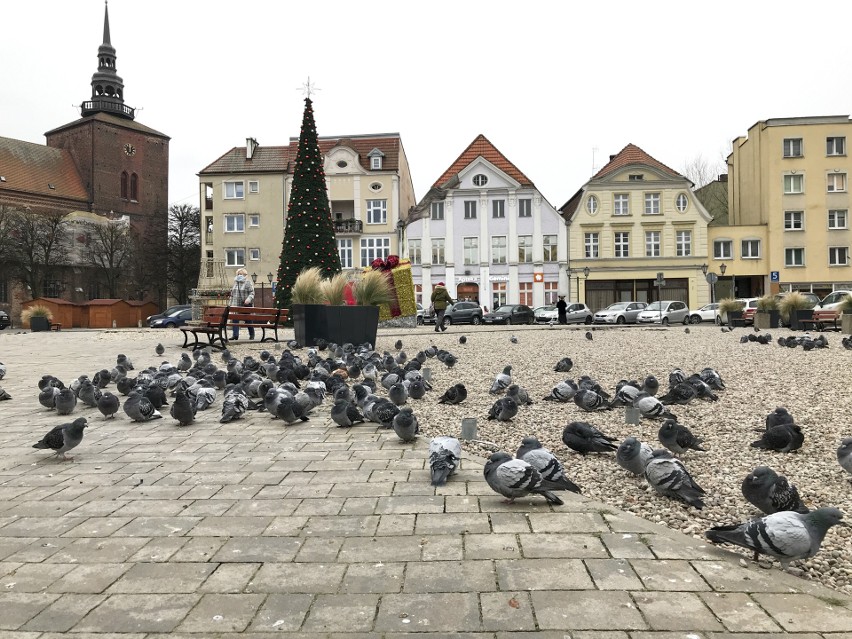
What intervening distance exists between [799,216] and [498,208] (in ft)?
72.5

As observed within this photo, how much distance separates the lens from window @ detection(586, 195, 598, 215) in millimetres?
46969

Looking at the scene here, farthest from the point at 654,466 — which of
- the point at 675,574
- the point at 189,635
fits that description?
the point at 189,635

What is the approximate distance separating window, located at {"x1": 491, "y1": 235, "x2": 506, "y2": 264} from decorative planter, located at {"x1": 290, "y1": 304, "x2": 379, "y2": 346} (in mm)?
34687

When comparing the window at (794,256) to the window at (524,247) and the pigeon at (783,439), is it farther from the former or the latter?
the pigeon at (783,439)

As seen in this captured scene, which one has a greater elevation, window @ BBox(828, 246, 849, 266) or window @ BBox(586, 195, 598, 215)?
window @ BBox(586, 195, 598, 215)

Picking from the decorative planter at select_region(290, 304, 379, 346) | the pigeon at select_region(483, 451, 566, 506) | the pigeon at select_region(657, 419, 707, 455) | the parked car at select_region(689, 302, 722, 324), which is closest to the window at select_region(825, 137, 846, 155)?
the parked car at select_region(689, 302, 722, 324)

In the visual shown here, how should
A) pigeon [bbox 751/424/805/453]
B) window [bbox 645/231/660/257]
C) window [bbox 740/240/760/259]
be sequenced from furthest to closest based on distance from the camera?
window [bbox 645/231/660/257] → window [bbox 740/240/760/259] → pigeon [bbox 751/424/805/453]

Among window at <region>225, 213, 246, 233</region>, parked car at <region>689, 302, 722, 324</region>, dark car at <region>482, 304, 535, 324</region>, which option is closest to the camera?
parked car at <region>689, 302, 722, 324</region>

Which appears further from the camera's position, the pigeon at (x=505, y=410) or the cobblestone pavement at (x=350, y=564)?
the pigeon at (x=505, y=410)

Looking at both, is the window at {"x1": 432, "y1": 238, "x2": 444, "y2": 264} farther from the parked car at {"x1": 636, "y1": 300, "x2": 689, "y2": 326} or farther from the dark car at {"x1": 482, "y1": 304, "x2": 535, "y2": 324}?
the parked car at {"x1": 636, "y1": 300, "x2": 689, "y2": 326}

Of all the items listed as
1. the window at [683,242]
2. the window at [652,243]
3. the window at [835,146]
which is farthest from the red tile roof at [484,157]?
the window at [835,146]

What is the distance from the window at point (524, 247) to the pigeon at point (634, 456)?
43.8 metres

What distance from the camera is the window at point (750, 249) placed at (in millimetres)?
46719

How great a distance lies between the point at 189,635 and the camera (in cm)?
222
